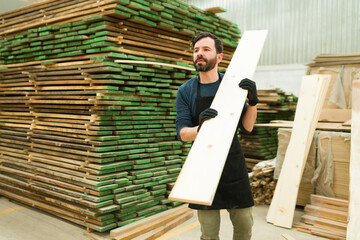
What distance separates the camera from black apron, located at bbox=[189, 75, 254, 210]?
2906mm

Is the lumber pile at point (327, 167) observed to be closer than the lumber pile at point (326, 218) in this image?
No

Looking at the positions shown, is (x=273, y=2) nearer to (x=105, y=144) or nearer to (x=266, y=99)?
(x=266, y=99)

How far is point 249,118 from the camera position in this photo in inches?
118

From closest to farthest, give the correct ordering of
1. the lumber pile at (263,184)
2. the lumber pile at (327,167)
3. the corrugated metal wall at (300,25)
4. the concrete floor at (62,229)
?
the concrete floor at (62,229) → the lumber pile at (327,167) → the lumber pile at (263,184) → the corrugated metal wall at (300,25)

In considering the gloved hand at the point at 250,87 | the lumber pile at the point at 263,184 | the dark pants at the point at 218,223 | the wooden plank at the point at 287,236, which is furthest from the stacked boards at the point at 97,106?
the gloved hand at the point at 250,87

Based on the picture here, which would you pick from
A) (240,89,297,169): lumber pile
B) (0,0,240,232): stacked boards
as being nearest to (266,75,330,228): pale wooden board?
(0,0,240,232): stacked boards

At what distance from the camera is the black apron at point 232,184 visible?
291cm

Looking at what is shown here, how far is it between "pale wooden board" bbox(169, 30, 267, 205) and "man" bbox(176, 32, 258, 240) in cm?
15

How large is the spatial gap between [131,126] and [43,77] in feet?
6.17

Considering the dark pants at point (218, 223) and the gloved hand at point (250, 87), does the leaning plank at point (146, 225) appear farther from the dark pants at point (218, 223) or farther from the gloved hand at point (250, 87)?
the gloved hand at point (250, 87)

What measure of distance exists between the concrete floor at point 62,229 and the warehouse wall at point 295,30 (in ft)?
19.8

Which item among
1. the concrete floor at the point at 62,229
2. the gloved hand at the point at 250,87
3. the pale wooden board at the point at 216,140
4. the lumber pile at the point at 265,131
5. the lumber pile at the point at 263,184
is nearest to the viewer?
the pale wooden board at the point at 216,140

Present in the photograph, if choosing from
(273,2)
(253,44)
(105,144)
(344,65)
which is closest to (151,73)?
(105,144)

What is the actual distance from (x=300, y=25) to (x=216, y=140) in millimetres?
9138
